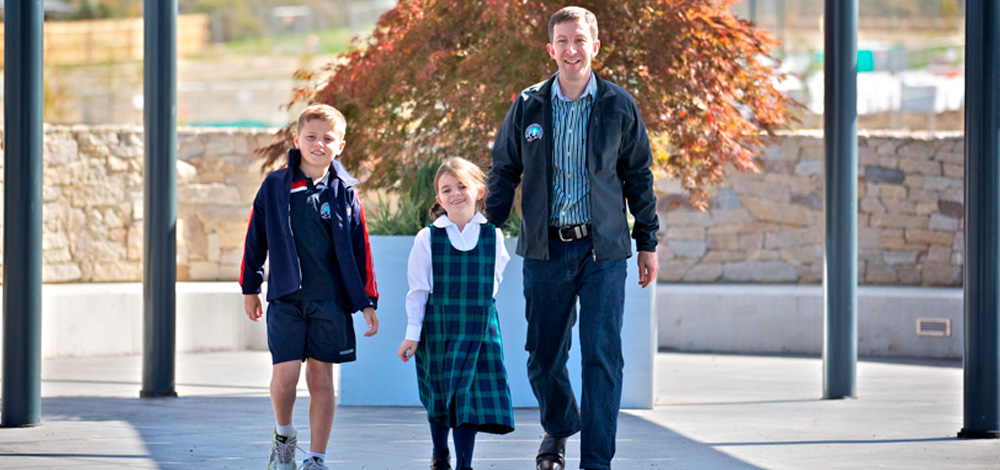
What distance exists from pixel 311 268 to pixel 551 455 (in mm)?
1092

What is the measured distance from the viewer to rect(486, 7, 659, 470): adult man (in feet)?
13.7

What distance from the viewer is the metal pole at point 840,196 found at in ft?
22.1

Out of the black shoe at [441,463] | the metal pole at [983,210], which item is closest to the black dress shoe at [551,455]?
the black shoe at [441,463]

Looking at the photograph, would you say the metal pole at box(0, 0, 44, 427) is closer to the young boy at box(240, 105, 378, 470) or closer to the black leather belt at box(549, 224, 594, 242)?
the young boy at box(240, 105, 378, 470)

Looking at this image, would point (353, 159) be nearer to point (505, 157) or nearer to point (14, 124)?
point (14, 124)

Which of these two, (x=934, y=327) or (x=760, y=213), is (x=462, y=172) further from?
(x=760, y=213)

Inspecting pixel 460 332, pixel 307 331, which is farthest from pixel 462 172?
pixel 307 331

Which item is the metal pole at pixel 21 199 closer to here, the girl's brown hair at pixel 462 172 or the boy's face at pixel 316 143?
the boy's face at pixel 316 143

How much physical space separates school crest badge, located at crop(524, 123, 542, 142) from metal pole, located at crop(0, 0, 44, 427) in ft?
7.82

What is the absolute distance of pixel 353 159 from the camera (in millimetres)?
6883

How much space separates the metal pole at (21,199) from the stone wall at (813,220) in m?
6.19

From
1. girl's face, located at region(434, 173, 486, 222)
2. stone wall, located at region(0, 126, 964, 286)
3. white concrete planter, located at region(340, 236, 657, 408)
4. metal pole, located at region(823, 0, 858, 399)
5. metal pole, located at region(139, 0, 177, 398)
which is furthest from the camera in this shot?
stone wall, located at region(0, 126, 964, 286)

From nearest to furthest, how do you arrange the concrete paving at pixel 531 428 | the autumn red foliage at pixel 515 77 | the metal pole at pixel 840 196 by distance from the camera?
1. the concrete paving at pixel 531 428
2. the autumn red foliage at pixel 515 77
3. the metal pole at pixel 840 196

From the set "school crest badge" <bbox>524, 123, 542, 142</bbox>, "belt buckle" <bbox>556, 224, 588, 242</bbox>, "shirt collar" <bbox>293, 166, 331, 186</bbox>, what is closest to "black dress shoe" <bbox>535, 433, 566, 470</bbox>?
"belt buckle" <bbox>556, 224, 588, 242</bbox>
